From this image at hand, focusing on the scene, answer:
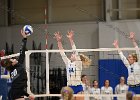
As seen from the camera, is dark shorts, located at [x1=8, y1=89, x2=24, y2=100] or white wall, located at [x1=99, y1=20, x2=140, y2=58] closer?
dark shorts, located at [x1=8, y1=89, x2=24, y2=100]

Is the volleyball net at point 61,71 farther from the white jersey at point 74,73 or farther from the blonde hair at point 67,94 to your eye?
the blonde hair at point 67,94

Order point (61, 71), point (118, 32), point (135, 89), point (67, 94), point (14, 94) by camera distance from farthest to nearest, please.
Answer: point (61, 71), point (118, 32), point (135, 89), point (14, 94), point (67, 94)

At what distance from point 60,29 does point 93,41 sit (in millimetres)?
1247

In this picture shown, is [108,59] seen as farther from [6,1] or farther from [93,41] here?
[6,1]

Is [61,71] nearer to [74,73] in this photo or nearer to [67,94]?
[74,73]

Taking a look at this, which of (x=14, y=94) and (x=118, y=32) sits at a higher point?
(x=118, y=32)

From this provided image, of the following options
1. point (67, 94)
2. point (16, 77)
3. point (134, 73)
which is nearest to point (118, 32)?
point (134, 73)

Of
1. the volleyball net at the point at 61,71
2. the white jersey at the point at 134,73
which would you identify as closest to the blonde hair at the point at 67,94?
the white jersey at the point at 134,73

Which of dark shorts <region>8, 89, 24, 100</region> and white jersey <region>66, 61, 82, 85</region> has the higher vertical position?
white jersey <region>66, 61, 82, 85</region>

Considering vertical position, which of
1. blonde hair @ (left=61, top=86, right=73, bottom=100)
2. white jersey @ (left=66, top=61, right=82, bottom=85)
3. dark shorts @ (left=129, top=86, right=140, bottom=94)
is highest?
white jersey @ (left=66, top=61, right=82, bottom=85)

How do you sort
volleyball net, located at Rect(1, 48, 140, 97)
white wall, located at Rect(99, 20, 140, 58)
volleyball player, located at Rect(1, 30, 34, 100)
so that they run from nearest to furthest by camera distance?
1. volleyball player, located at Rect(1, 30, 34, 100)
2. volleyball net, located at Rect(1, 48, 140, 97)
3. white wall, located at Rect(99, 20, 140, 58)

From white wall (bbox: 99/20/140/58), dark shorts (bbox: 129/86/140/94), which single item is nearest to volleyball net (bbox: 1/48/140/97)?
white wall (bbox: 99/20/140/58)

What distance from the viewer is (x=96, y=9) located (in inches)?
509

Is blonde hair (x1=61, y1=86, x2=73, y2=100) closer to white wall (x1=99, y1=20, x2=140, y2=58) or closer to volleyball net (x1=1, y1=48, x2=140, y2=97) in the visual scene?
volleyball net (x1=1, y1=48, x2=140, y2=97)
